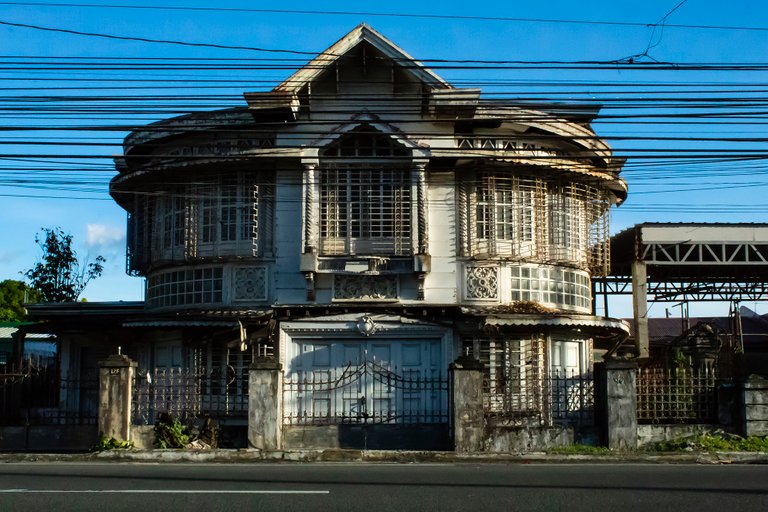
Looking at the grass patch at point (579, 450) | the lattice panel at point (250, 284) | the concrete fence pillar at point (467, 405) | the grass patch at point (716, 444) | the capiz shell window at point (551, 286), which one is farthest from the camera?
the capiz shell window at point (551, 286)

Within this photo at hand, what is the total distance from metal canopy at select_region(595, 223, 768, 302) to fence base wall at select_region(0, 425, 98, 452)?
1468 cm

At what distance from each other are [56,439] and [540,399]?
9.95 meters

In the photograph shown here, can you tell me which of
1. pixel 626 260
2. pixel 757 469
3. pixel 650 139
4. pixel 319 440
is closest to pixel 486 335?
pixel 319 440

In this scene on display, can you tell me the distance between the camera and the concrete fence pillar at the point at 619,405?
59.2ft

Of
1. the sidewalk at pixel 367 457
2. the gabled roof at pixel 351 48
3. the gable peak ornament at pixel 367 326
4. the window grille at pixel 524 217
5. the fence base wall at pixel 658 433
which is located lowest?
the sidewalk at pixel 367 457

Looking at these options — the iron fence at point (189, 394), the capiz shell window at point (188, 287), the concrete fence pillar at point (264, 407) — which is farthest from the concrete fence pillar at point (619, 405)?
the capiz shell window at point (188, 287)

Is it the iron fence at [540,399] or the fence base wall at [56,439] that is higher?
the iron fence at [540,399]

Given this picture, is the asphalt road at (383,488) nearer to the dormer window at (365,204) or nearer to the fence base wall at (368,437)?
the fence base wall at (368,437)

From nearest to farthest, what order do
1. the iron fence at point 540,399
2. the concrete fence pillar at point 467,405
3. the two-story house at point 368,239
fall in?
the concrete fence pillar at point 467,405
the iron fence at point 540,399
the two-story house at point 368,239

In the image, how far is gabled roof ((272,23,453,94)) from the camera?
2070 centimetres

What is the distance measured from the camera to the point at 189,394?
1953cm

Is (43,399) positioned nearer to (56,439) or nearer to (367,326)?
(56,439)

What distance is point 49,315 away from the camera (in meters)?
23.5

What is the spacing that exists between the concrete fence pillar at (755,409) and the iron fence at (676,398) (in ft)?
2.03
